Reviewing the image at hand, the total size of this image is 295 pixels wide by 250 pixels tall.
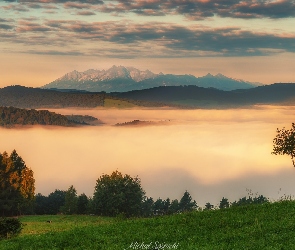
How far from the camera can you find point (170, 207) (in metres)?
151

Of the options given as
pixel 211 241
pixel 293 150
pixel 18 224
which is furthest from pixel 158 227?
pixel 293 150

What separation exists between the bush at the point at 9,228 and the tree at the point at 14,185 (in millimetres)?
73428

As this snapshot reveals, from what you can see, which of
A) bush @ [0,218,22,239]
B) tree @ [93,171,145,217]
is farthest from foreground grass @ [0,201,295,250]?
tree @ [93,171,145,217]

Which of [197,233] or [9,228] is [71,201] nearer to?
[9,228]

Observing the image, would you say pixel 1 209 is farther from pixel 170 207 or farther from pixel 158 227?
pixel 158 227

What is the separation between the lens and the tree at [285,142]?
56.7m

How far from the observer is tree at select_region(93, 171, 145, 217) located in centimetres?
11156

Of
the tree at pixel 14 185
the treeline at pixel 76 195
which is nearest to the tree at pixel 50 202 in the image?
the treeline at pixel 76 195

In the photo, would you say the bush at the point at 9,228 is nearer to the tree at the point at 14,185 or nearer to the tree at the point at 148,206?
the tree at the point at 14,185

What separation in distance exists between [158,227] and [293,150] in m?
30.7

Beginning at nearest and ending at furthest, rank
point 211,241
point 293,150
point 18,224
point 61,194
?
point 211,241 < point 18,224 < point 293,150 < point 61,194

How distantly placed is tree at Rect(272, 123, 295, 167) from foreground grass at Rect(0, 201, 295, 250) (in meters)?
22.1

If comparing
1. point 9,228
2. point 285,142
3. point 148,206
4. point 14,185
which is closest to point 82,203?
point 14,185

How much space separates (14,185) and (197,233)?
85.5 m
